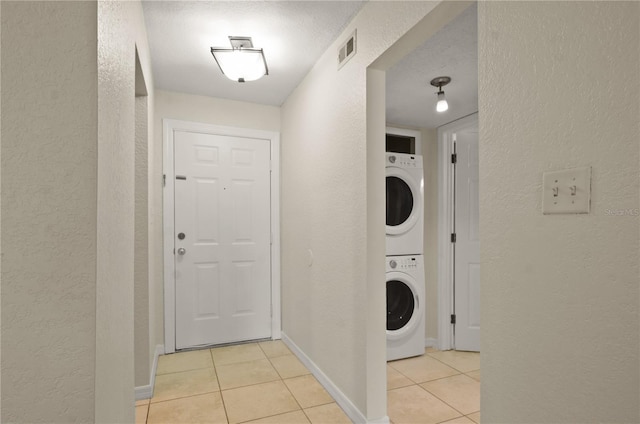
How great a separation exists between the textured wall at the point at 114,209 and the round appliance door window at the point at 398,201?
2.18 meters

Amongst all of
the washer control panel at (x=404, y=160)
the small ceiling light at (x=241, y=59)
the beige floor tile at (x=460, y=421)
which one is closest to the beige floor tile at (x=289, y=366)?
the beige floor tile at (x=460, y=421)

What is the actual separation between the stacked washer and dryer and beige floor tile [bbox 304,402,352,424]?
3.34 feet

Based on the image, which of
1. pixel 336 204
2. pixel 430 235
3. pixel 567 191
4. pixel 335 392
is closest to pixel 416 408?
pixel 335 392

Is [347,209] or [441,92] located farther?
[441,92]

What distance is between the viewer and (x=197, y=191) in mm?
3184

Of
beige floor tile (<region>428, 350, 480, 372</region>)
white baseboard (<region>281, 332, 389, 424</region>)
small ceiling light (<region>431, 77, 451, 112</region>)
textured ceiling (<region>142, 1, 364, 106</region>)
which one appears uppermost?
textured ceiling (<region>142, 1, 364, 106</region>)

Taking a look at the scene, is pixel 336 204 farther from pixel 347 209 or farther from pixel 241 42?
pixel 241 42

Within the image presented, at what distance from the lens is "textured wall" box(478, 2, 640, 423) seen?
809mm

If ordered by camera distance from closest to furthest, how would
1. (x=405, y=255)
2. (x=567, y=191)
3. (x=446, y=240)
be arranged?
(x=567, y=191)
(x=405, y=255)
(x=446, y=240)

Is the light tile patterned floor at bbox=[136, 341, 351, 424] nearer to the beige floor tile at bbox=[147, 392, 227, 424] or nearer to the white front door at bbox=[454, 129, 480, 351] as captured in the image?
the beige floor tile at bbox=[147, 392, 227, 424]

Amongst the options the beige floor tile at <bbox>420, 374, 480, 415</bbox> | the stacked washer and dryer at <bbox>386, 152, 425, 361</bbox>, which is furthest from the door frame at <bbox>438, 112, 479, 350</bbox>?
the beige floor tile at <bbox>420, 374, 480, 415</bbox>

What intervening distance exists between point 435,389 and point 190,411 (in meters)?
1.70

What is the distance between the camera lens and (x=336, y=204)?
7.46 feet

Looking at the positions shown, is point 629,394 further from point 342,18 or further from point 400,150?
point 400,150
